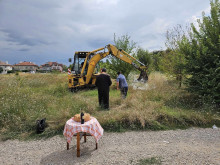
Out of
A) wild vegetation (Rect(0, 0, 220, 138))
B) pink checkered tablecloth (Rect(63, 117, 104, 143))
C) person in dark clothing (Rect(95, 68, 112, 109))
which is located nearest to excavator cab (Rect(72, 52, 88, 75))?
wild vegetation (Rect(0, 0, 220, 138))

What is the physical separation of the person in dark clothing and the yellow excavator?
5246 millimetres

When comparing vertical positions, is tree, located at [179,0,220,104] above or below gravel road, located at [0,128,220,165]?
above

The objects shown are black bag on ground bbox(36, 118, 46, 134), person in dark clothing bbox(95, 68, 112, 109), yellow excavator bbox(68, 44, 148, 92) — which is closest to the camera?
black bag on ground bbox(36, 118, 46, 134)

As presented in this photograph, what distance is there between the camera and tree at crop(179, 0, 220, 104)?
7.04 metres

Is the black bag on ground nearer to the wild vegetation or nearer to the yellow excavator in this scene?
the wild vegetation

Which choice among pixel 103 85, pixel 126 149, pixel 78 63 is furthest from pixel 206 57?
pixel 78 63

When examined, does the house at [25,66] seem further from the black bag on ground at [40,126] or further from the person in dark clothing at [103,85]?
the black bag on ground at [40,126]

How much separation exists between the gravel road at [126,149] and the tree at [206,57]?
8.90 feet

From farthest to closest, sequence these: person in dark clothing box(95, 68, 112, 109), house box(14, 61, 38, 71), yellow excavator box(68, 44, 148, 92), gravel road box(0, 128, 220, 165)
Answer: house box(14, 61, 38, 71) → yellow excavator box(68, 44, 148, 92) → person in dark clothing box(95, 68, 112, 109) → gravel road box(0, 128, 220, 165)

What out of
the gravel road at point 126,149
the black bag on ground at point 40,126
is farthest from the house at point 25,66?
the gravel road at point 126,149

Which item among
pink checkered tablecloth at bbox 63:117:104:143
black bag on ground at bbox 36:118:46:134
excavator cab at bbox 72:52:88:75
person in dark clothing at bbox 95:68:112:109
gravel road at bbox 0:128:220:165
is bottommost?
gravel road at bbox 0:128:220:165

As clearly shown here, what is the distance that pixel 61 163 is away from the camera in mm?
3482

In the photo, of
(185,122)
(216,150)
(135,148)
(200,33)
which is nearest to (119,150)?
(135,148)

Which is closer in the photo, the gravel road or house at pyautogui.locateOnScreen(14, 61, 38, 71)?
the gravel road
